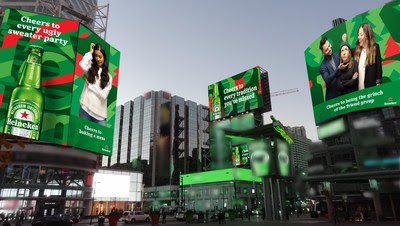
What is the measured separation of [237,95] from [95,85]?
4190 centimetres

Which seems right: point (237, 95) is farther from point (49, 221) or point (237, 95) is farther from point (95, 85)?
point (49, 221)

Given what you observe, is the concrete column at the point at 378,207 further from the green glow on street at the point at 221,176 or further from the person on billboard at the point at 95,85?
the green glow on street at the point at 221,176

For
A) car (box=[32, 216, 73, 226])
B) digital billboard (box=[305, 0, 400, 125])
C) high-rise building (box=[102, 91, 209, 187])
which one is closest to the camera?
car (box=[32, 216, 73, 226])

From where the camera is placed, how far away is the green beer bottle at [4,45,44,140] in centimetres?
3130

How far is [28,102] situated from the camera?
3291 centimetres

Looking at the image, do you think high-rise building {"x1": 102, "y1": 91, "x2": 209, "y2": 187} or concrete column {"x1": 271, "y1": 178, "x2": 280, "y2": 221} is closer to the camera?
concrete column {"x1": 271, "y1": 178, "x2": 280, "y2": 221}

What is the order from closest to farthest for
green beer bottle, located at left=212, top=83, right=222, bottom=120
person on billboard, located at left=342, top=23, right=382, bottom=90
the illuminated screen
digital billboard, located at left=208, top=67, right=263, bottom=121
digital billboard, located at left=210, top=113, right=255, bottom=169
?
person on billboard, located at left=342, top=23, right=382, bottom=90
the illuminated screen
digital billboard, located at left=208, top=67, right=263, bottom=121
green beer bottle, located at left=212, top=83, right=222, bottom=120
digital billboard, located at left=210, top=113, right=255, bottom=169

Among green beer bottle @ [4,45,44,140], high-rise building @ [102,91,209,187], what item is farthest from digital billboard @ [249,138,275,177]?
high-rise building @ [102,91,209,187]

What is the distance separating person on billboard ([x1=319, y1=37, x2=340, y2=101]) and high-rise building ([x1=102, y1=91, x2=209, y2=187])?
90.0 meters

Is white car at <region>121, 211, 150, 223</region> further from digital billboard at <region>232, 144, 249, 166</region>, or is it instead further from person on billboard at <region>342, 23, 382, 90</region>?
digital billboard at <region>232, 144, 249, 166</region>

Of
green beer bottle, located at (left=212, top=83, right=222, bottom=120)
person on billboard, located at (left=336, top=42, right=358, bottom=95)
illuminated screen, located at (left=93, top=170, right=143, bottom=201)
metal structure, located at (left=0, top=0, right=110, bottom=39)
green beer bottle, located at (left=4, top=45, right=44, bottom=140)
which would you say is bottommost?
illuminated screen, located at (left=93, top=170, right=143, bottom=201)

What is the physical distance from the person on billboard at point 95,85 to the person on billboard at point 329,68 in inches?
1198

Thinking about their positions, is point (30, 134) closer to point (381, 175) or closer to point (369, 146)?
point (381, 175)

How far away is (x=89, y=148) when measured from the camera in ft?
118
